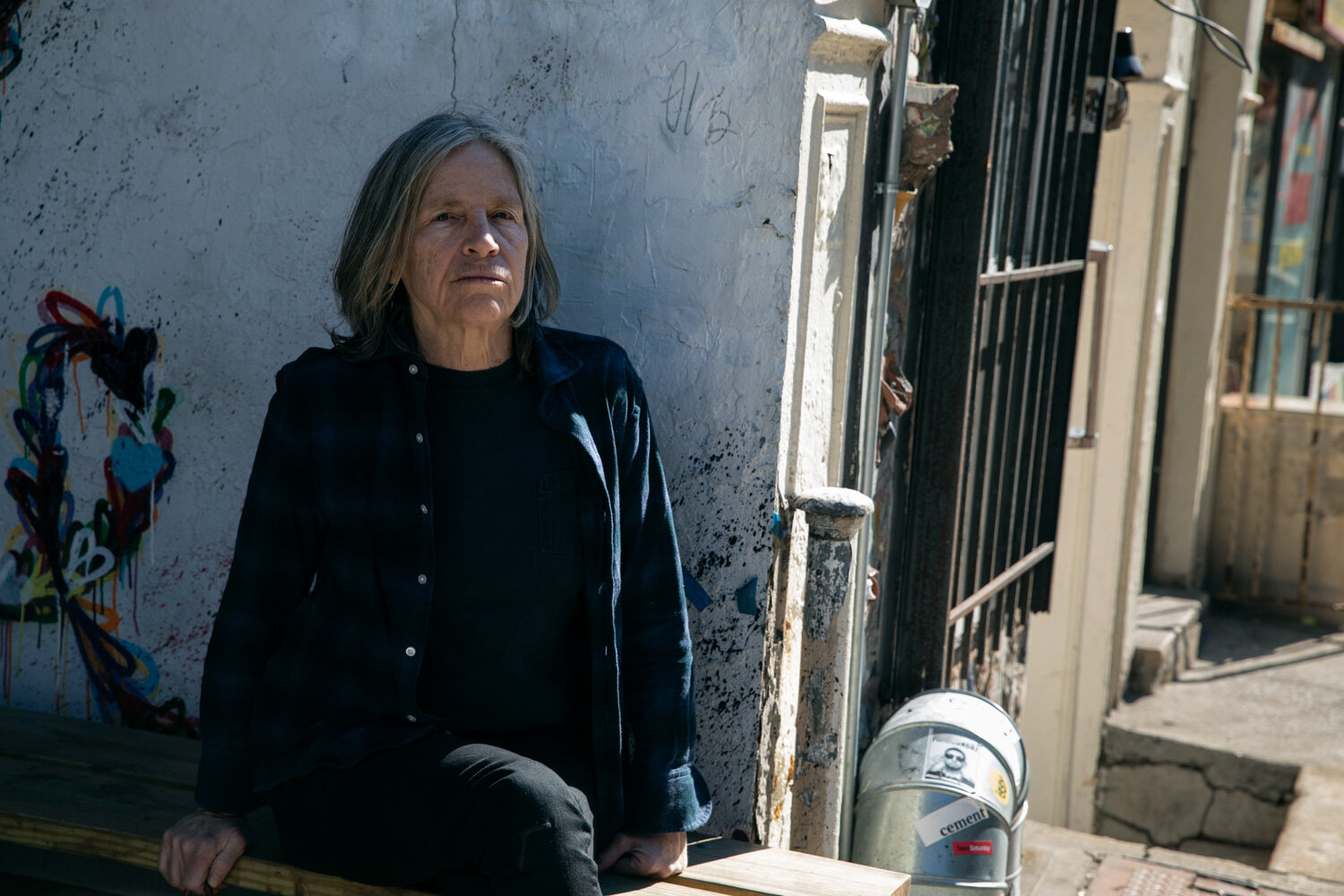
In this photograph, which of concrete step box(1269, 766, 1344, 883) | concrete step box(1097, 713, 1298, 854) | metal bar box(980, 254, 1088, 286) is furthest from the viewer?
concrete step box(1097, 713, 1298, 854)

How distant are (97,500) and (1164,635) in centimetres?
469

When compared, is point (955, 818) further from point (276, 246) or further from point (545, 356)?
point (276, 246)

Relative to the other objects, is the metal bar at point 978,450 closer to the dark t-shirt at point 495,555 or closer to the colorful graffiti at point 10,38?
the dark t-shirt at point 495,555

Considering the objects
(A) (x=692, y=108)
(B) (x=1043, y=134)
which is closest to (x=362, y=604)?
(A) (x=692, y=108)

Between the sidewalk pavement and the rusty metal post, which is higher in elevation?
the rusty metal post

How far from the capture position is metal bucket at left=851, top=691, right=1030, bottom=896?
2.54 m

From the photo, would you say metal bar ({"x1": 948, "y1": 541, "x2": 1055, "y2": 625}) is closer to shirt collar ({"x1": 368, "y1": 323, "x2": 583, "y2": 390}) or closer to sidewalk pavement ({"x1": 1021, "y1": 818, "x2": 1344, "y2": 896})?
sidewalk pavement ({"x1": 1021, "y1": 818, "x2": 1344, "y2": 896})

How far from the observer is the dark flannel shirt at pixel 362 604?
1.95 m

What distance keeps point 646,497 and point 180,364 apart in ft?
3.90

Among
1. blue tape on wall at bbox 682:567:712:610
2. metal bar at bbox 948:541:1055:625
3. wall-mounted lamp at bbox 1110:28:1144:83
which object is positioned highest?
wall-mounted lamp at bbox 1110:28:1144:83

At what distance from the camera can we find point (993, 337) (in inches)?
127

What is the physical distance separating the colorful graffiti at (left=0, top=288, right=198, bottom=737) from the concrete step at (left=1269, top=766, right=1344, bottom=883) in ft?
10.7

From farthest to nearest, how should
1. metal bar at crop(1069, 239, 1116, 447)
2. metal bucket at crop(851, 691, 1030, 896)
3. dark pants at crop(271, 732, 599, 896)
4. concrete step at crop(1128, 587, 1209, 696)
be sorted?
concrete step at crop(1128, 587, 1209, 696)
metal bar at crop(1069, 239, 1116, 447)
metal bucket at crop(851, 691, 1030, 896)
dark pants at crop(271, 732, 599, 896)

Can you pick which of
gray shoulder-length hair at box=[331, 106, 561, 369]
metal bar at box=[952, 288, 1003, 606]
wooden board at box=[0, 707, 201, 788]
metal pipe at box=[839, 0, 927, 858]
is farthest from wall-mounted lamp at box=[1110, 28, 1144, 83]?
wooden board at box=[0, 707, 201, 788]
